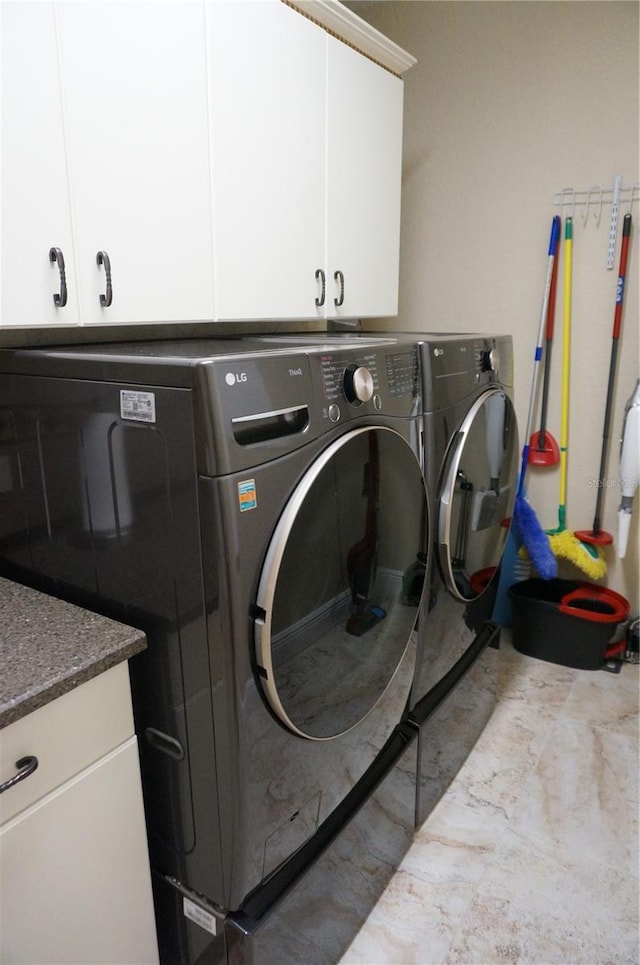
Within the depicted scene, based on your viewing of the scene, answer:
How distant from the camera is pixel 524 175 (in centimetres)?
249

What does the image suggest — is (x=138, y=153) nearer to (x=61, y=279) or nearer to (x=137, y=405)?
(x=61, y=279)

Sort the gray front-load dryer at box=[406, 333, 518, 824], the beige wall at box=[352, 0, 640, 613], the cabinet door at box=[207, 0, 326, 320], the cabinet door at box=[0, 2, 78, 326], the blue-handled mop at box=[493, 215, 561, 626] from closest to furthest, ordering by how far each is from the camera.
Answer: the cabinet door at box=[0, 2, 78, 326] → the cabinet door at box=[207, 0, 326, 320] → the gray front-load dryer at box=[406, 333, 518, 824] → the beige wall at box=[352, 0, 640, 613] → the blue-handled mop at box=[493, 215, 561, 626]

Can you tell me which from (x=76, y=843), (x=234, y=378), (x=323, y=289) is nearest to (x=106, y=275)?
(x=234, y=378)

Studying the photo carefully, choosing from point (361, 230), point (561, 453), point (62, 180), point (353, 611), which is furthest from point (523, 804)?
point (62, 180)

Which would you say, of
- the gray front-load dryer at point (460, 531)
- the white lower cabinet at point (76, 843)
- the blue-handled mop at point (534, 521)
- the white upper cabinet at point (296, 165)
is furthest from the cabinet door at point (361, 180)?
the white lower cabinet at point (76, 843)

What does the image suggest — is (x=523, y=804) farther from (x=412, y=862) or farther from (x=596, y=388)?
(x=596, y=388)

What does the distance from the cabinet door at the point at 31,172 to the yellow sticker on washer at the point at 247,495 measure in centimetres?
53

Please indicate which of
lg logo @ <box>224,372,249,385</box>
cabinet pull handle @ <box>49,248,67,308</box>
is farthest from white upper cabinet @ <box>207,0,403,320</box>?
lg logo @ <box>224,372,249,385</box>

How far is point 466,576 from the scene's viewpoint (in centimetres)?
175

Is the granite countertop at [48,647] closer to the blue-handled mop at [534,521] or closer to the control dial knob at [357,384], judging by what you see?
the control dial knob at [357,384]

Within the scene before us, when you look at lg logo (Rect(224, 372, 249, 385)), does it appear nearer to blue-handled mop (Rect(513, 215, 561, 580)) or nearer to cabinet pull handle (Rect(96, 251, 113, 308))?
cabinet pull handle (Rect(96, 251, 113, 308))

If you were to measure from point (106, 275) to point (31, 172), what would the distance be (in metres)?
0.21

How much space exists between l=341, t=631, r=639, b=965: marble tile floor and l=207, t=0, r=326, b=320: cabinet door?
153cm

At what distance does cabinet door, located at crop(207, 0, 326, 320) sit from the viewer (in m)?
1.43
